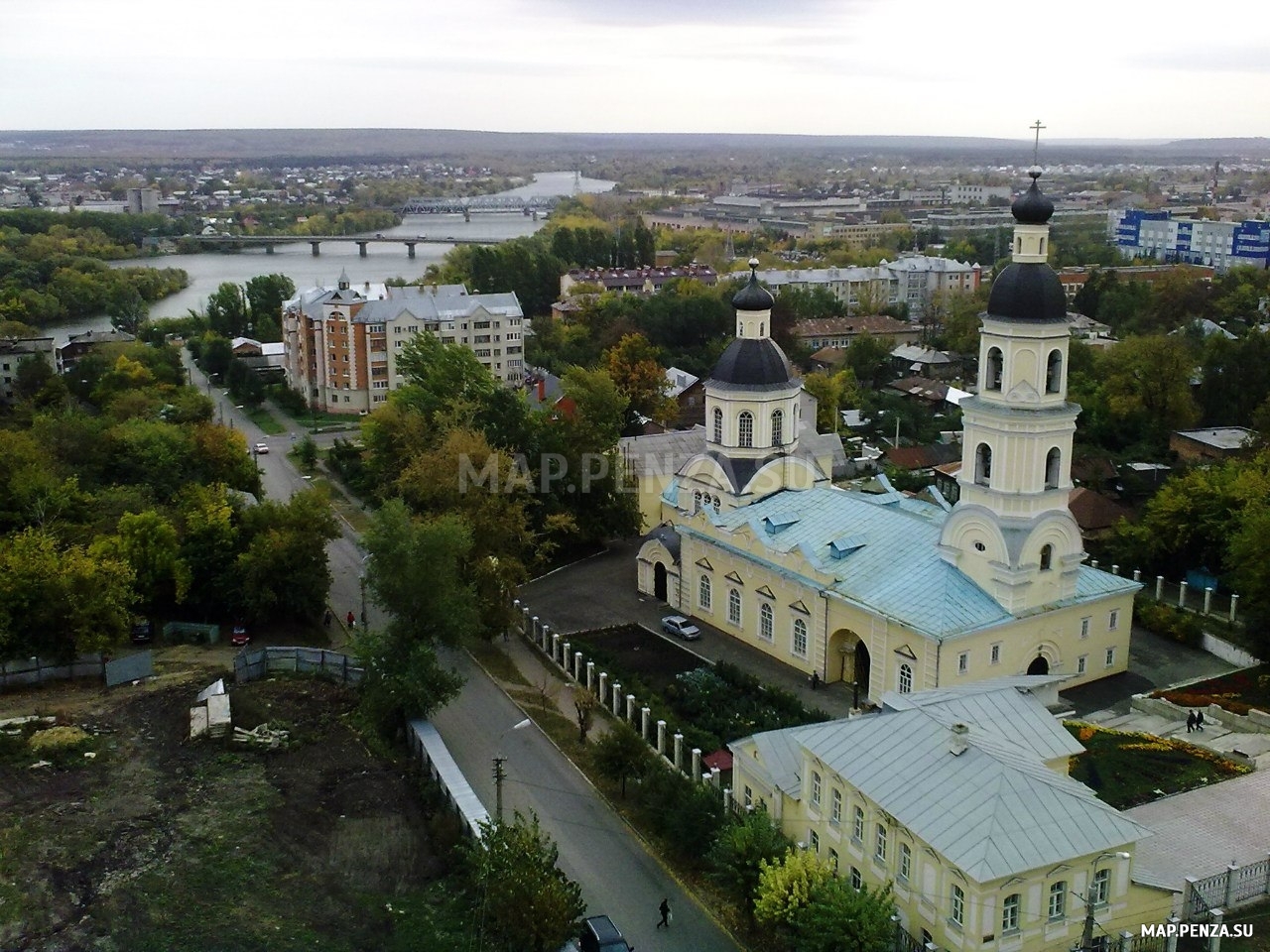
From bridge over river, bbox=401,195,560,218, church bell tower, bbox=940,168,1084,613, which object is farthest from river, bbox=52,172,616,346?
church bell tower, bbox=940,168,1084,613

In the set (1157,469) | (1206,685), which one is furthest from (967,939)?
(1157,469)

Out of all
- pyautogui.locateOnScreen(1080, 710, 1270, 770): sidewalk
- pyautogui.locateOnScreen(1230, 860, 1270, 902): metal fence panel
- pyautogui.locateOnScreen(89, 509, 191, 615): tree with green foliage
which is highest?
pyautogui.locateOnScreen(89, 509, 191, 615): tree with green foliage

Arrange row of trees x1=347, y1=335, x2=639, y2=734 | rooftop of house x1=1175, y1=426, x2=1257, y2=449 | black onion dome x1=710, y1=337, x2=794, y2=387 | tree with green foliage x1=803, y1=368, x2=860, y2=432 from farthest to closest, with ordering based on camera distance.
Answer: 1. tree with green foliage x1=803, y1=368, x2=860, y2=432
2. rooftop of house x1=1175, y1=426, x2=1257, y2=449
3. black onion dome x1=710, y1=337, x2=794, y2=387
4. row of trees x1=347, y1=335, x2=639, y2=734

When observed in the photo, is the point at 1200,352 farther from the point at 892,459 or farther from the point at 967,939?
the point at 967,939

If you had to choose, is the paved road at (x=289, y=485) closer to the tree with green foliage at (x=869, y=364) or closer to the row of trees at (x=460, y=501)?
the row of trees at (x=460, y=501)

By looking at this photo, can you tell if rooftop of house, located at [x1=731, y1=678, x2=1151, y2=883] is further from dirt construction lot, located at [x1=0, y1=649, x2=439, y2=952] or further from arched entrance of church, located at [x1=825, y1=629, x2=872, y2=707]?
dirt construction lot, located at [x1=0, y1=649, x2=439, y2=952]

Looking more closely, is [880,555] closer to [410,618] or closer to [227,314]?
[410,618]
